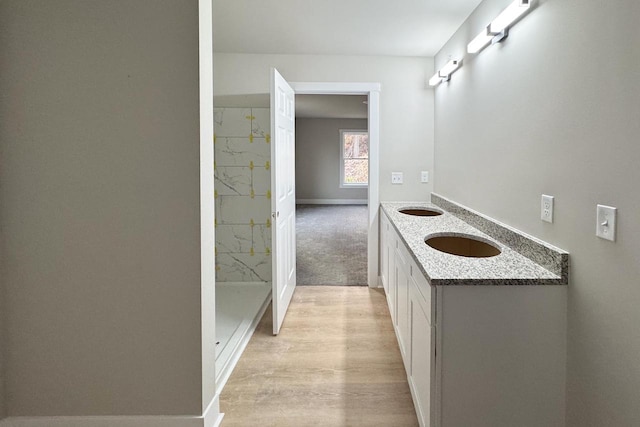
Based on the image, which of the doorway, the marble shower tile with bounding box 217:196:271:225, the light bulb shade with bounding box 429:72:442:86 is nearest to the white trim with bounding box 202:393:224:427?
the marble shower tile with bounding box 217:196:271:225

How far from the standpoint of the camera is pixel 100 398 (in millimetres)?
1854

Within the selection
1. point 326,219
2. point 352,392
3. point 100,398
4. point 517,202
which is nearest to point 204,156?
point 100,398

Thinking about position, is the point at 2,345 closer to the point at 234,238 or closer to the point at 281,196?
the point at 281,196

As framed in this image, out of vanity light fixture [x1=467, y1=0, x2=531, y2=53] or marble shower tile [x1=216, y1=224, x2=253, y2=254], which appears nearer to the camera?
vanity light fixture [x1=467, y1=0, x2=531, y2=53]

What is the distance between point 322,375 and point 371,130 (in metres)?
2.39

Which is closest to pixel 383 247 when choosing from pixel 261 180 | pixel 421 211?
pixel 421 211

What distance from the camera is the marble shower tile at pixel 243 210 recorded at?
417 centimetres

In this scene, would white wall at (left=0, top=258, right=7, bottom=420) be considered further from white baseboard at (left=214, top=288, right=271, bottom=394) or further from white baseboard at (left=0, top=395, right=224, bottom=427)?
white baseboard at (left=214, top=288, right=271, bottom=394)

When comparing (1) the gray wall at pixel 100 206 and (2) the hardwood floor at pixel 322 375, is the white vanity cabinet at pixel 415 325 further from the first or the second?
(1) the gray wall at pixel 100 206

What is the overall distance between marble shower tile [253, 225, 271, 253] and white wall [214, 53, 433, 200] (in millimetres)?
1244

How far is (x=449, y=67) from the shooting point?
3199 millimetres

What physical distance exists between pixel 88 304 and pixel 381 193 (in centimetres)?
282

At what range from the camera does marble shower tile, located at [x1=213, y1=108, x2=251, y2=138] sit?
161 inches

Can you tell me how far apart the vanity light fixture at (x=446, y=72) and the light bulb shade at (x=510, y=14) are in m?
0.91
